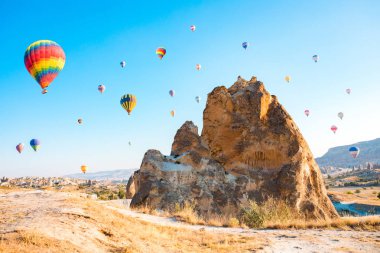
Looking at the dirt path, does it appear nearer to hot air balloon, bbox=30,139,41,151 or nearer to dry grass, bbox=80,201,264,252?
dry grass, bbox=80,201,264,252

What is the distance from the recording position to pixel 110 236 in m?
8.08

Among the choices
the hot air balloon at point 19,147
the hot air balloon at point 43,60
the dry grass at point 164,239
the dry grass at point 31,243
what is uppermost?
the hot air balloon at point 43,60

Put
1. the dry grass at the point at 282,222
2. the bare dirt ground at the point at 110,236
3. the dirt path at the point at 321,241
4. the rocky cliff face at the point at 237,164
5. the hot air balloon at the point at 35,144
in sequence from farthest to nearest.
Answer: the hot air balloon at the point at 35,144 < the rocky cliff face at the point at 237,164 < the dry grass at the point at 282,222 < the dirt path at the point at 321,241 < the bare dirt ground at the point at 110,236

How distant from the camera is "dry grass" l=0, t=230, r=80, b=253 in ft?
19.3

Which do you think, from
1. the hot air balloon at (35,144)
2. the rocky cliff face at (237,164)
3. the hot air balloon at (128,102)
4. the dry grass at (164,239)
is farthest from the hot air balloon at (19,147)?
the dry grass at (164,239)

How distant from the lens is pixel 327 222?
484 inches

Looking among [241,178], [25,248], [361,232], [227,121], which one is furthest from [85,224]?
[227,121]

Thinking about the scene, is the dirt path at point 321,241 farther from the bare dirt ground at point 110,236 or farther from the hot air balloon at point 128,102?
the hot air balloon at point 128,102

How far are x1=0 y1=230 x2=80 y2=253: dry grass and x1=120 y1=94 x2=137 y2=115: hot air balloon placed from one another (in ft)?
105

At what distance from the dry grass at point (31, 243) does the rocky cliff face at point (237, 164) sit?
35.4 ft

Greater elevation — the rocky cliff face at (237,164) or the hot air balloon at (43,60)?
the hot air balloon at (43,60)

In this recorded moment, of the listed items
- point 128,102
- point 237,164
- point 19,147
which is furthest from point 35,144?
point 237,164

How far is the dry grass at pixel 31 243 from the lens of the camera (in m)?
5.89

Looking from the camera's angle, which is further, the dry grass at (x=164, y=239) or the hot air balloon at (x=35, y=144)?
the hot air balloon at (x=35, y=144)
